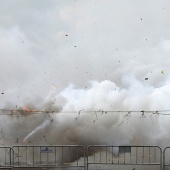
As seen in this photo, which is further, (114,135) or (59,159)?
(114,135)

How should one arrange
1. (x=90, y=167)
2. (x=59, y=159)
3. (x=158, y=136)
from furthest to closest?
1. (x=158, y=136)
2. (x=59, y=159)
3. (x=90, y=167)

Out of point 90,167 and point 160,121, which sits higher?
point 160,121

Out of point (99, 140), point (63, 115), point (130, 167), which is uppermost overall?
point (63, 115)

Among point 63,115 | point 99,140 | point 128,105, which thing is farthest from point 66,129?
point 128,105

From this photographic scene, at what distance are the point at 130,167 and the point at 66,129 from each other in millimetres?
4019

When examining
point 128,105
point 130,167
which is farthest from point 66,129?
point 130,167

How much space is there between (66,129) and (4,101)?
3094mm

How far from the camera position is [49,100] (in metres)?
15.3

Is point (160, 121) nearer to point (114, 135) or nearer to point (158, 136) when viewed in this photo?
point (158, 136)

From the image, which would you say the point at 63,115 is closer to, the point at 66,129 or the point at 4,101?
the point at 66,129

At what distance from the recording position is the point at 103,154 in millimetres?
13914

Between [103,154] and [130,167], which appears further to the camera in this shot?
[103,154]

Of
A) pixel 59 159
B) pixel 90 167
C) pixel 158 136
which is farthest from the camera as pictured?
pixel 158 136

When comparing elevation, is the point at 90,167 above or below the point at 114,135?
below
